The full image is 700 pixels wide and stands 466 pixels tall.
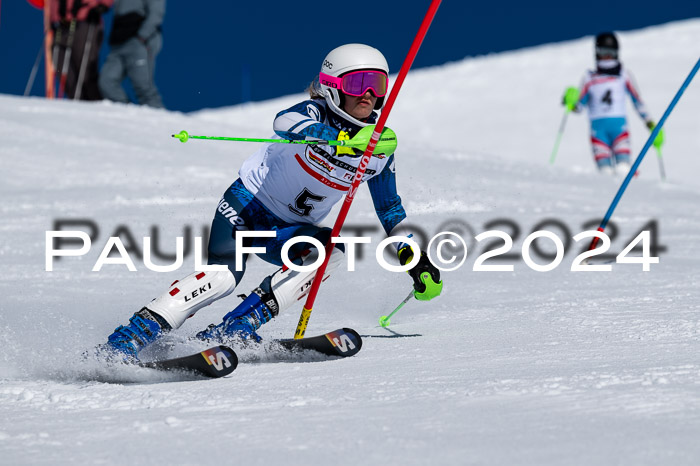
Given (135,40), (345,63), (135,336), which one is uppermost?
(135,40)

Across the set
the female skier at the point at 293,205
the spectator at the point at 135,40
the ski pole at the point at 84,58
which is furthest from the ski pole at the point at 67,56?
the female skier at the point at 293,205

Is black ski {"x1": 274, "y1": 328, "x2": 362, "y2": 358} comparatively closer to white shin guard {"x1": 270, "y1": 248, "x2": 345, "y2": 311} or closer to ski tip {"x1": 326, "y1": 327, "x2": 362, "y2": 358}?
ski tip {"x1": 326, "y1": 327, "x2": 362, "y2": 358}

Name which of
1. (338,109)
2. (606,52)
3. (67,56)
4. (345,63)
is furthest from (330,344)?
(67,56)

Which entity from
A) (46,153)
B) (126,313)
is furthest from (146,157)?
(126,313)

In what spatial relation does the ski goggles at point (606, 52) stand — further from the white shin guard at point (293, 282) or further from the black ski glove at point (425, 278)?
the white shin guard at point (293, 282)

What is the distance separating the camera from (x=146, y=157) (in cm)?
925

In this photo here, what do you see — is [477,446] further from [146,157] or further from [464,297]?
[146,157]

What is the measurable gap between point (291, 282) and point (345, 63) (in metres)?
0.85

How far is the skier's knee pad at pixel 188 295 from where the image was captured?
11.5 ft

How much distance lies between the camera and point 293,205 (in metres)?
3.78

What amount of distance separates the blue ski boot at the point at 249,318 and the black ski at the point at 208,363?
0.46 metres

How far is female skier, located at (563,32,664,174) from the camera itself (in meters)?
10.9

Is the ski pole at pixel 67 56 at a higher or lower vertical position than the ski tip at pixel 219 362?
higher

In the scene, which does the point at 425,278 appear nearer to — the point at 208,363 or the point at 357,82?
the point at 357,82
